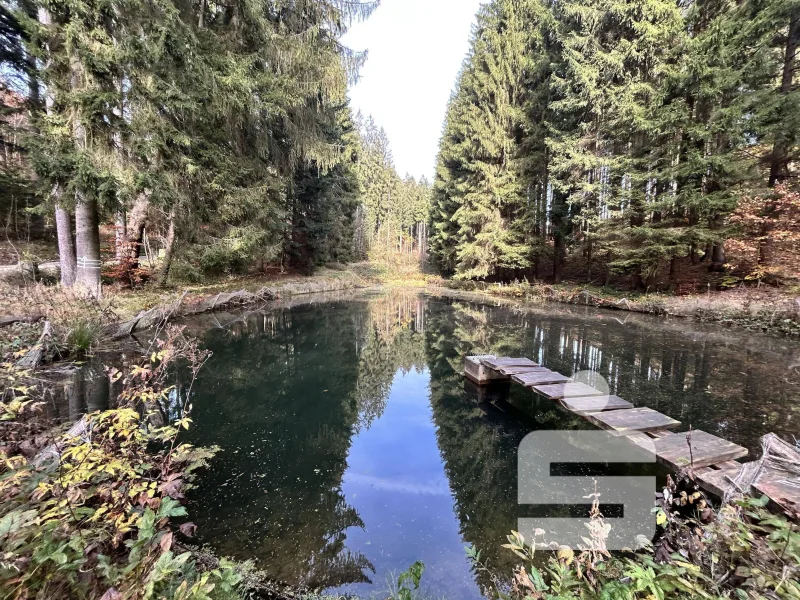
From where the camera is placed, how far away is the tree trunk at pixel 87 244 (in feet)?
29.1

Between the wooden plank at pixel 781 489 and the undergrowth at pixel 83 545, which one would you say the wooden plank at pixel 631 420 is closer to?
the wooden plank at pixel 781 489

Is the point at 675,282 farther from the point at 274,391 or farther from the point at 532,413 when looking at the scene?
the point at 274,391

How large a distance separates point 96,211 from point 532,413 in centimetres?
1118

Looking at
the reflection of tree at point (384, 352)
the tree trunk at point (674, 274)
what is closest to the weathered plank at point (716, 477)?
the reflection of tree at point (384, 352)

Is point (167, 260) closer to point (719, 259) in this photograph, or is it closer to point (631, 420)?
point (631, 420)

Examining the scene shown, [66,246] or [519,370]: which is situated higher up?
[66,246]

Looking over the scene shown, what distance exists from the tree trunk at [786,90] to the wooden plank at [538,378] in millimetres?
12778

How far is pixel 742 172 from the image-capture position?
38.5 feet

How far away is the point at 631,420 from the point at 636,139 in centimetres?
1535

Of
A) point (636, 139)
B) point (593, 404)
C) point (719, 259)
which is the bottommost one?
point (593, 404)

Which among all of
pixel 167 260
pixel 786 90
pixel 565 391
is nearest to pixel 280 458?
pixel 565 391

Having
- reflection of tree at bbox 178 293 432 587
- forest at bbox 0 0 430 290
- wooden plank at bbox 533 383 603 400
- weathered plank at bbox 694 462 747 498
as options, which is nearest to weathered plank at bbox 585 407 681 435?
wooden plank at bbox 533 383 603 400

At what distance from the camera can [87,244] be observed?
8930 mm

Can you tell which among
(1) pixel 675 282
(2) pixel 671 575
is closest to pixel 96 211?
(2) pixel 671 575
